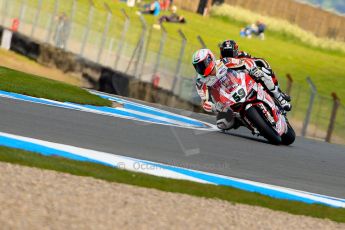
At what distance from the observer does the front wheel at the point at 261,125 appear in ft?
49.1

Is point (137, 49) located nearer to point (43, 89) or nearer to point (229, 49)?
point (43, 89)

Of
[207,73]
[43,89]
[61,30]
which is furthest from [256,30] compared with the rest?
[207,73]

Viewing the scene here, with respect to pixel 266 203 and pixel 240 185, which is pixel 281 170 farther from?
pixel 266 203

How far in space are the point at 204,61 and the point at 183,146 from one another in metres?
2.55

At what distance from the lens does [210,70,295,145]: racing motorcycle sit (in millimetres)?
14953

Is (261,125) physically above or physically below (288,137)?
above

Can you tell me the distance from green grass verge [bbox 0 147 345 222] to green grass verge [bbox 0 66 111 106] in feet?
22.0

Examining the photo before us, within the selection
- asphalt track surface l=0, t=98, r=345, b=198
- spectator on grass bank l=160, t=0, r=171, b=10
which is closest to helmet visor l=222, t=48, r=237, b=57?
asphalt track surface l=0, t=98, r=345, b=198

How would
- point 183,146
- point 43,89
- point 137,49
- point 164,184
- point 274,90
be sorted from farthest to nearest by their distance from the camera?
point 137,49, point 43,89, point 274,90, point 183,146, point 164,184

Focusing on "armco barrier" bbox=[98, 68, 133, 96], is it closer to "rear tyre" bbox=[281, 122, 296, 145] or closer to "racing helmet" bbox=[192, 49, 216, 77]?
"rear tyre" bbox=[281, 122, 296, 145]

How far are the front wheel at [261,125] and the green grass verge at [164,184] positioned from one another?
5.40 m

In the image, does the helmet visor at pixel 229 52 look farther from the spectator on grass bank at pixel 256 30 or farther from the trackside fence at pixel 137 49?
the spectator on grass bank at pixel 256 30

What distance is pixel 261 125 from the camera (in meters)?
15.0

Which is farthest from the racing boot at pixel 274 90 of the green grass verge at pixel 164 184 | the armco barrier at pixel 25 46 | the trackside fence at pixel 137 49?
the armco barrier at pixel 25 46
